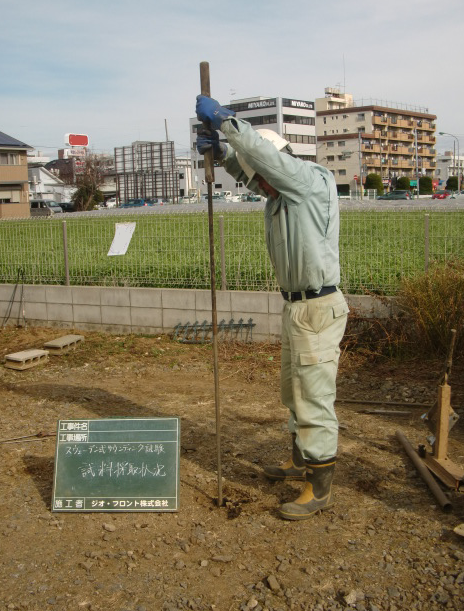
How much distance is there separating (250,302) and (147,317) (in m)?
1.65

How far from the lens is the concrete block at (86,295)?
9617 mm

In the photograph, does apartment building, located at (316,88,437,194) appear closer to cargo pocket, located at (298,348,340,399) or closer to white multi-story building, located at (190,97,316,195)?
white multi-story building, located at (190,97,316,195)

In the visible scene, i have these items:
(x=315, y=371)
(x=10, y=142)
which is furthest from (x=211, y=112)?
(x=10, y=142)

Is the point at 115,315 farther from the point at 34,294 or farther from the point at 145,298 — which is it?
the point at 34,294

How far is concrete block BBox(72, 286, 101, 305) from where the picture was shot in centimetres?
962

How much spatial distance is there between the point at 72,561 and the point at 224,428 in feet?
7.23

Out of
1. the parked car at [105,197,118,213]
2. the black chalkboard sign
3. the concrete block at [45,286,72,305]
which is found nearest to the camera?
the black chalkboard sign

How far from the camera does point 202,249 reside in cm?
944

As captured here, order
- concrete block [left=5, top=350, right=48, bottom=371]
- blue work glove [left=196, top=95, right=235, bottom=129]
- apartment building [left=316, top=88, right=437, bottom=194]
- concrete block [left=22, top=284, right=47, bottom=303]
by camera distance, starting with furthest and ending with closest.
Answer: apartment building [left=316, top=88, right=437, bottom=194], concrete block [left=22, top=284, right=47, bottom=303], concrete block [left=5, top=350, right=48, bottom=371], blue work glove [left=196, top=95, right=235, bottom=129]

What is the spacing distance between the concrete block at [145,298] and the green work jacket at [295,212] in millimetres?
5396

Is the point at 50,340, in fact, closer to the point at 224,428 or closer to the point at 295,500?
the point at 224,428

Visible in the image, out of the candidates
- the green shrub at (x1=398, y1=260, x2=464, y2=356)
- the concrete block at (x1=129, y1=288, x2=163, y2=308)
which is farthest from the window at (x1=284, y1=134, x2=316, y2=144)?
the green shrub at (x1=398, y1=260, x2=464, y2=356)

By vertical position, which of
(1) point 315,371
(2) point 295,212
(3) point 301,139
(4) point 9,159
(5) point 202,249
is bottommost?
(1) point 315,371

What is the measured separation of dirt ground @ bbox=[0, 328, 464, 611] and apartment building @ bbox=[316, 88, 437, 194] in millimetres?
84657
